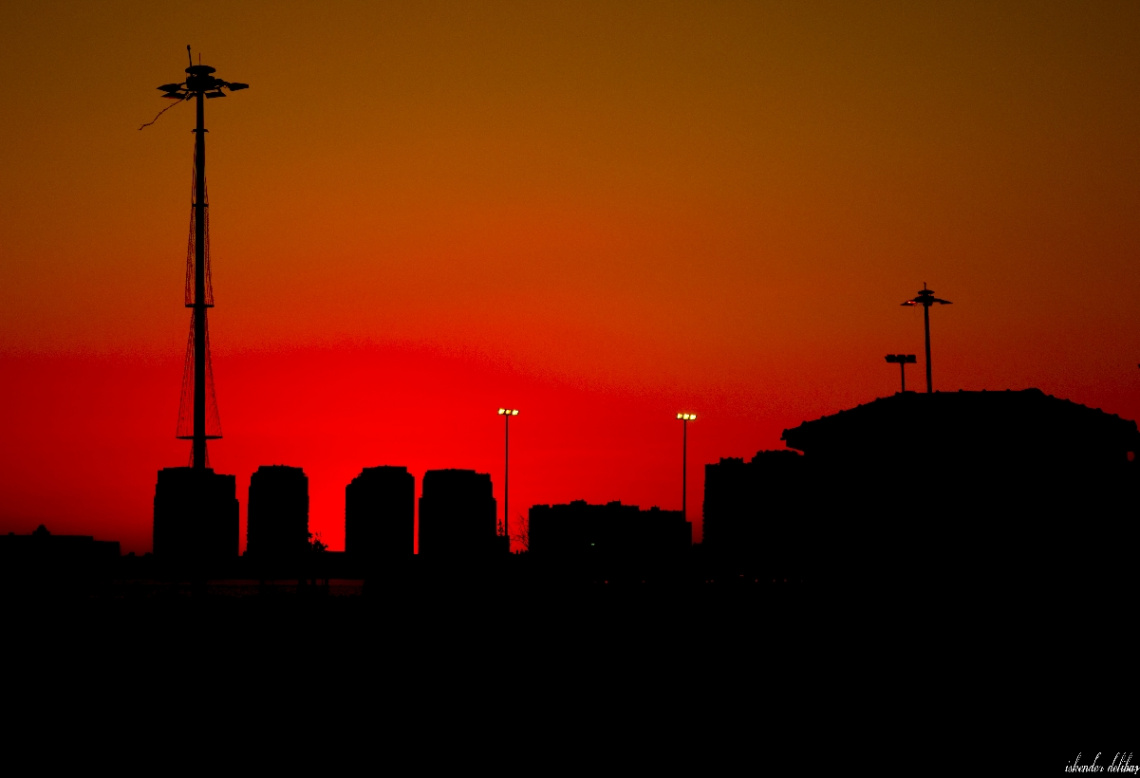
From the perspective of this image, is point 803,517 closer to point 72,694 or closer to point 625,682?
point 625,682

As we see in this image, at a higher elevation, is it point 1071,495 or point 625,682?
point 1071,495

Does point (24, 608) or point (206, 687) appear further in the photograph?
point (24, 608)

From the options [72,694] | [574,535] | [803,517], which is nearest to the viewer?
[72,694]

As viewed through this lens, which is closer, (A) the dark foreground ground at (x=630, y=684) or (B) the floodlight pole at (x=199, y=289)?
(A) the dark foreground ground at (x=630, y=684)

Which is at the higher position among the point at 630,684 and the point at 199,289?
the point at 199,289

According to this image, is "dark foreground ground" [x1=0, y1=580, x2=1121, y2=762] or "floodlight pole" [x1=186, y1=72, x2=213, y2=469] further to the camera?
"floodlight pole" [x1=186, y1=72, x2=213, y2=469]

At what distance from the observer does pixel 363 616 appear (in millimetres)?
37312

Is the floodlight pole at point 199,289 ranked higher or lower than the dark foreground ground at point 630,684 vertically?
higher

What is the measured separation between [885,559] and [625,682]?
5748mm

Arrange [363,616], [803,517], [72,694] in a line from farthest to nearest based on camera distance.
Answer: [363,616]
[803,517]
[72,694]

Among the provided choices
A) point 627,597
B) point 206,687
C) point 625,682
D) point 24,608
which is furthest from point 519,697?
point 627,597

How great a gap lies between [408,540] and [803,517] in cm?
12102

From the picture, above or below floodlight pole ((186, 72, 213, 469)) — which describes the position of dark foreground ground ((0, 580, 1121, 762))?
below

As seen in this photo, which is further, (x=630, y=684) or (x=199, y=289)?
(x=199, y=289)
